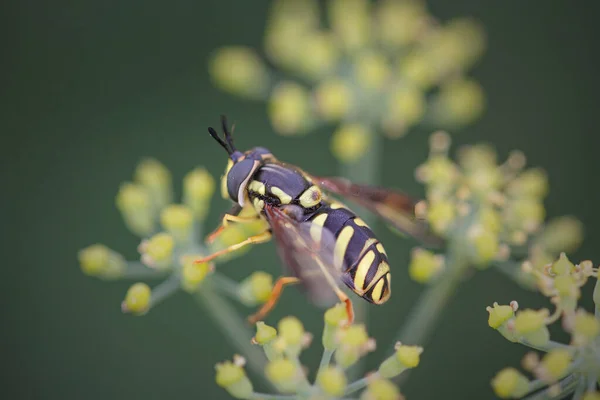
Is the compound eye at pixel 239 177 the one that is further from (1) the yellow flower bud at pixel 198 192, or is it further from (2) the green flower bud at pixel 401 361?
(2) the green flower bud at pixel 401 361

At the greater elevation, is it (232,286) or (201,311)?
(201,311)

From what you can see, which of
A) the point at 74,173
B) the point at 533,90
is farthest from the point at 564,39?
the point at 74,173

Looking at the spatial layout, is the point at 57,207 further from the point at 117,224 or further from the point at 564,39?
the point at 564,39

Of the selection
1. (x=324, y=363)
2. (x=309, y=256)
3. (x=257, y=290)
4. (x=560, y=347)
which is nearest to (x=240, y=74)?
(x=257, y=290)

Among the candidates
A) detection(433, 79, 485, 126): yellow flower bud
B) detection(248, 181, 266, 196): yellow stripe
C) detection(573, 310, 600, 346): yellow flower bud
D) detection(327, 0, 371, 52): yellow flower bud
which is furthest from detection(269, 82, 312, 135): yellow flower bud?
detection(573, 310, 600, 346): yellow flower bud

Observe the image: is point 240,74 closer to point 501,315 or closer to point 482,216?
point 482,216

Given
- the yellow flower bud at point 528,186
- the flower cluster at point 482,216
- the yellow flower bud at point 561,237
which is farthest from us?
the yellow flower bud at point 561,237

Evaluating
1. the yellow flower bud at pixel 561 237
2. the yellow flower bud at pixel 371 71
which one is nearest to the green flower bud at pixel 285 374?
the yellow flower bud at pixel 561 237
